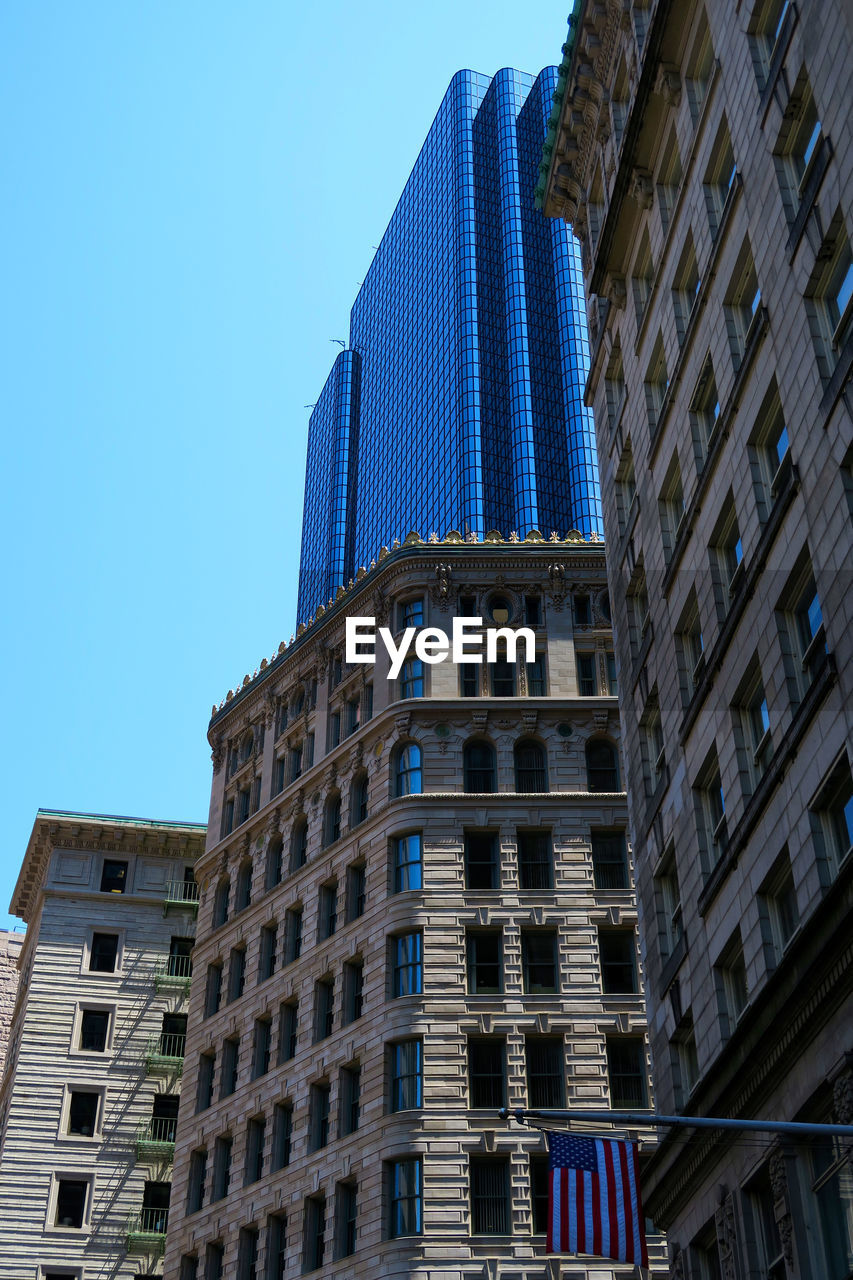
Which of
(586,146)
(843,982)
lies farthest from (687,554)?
(586,146)

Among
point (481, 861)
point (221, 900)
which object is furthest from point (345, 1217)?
point (221, 900)

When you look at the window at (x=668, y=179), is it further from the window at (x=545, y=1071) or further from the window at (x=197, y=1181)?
the window at (x=197, y=1181)

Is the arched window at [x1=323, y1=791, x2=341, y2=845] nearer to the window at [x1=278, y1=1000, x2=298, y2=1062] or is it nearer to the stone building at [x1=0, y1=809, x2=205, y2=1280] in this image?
the window at [x1=278, y1=1000, x2=298, y2=1062]

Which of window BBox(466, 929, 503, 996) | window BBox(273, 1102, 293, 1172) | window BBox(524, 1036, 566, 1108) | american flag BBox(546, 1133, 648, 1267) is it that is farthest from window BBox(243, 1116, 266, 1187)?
american flag BBox(546, 1133, 648, 1267)

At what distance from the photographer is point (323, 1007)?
60.1m

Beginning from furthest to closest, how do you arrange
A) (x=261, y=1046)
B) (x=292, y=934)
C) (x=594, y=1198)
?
(x=292, y=934) < (x=261, y=1046) < (x=594, y=1198)

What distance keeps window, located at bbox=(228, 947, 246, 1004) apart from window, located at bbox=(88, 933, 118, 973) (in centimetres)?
1411

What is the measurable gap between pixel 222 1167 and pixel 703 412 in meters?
39.2

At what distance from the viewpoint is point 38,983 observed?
78.1 metres

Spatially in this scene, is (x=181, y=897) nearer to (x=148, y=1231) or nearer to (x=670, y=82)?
(x=148, y=1231)

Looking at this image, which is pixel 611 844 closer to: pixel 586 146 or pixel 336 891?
pixel 336 891

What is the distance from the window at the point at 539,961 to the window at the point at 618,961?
5.53ft

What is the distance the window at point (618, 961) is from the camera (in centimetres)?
5572

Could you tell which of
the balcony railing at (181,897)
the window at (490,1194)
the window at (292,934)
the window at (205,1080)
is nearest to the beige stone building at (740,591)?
the window at (490,1194)
